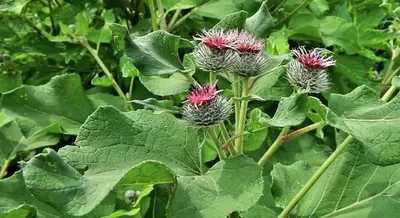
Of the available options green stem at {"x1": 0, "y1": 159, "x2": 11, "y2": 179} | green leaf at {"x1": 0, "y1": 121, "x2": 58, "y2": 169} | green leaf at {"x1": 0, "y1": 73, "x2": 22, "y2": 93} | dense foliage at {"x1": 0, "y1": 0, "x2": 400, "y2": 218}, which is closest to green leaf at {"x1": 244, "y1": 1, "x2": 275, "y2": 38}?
dense foliage at {"x1": 0, "y1": 0, "x2": 400, "y2": 218}

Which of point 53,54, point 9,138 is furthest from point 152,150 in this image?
point 53,54

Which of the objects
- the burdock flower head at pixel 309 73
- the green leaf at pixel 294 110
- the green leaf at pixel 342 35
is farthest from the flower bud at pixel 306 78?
the green leaf at pixel 342 35

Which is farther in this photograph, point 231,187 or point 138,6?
point 138,6

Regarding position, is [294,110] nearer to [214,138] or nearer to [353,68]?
[214,138]

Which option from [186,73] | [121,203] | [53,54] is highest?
[186,73]

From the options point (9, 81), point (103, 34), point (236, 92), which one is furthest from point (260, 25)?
point (9, 81)

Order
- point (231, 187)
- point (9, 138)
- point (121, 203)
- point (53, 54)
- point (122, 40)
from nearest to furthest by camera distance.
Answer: point (231, 187)
point (122, 40)
point (121, 203)
point (9, 138)
point (53, 54)

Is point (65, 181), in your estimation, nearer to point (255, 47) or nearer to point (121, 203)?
point (255, 47)
